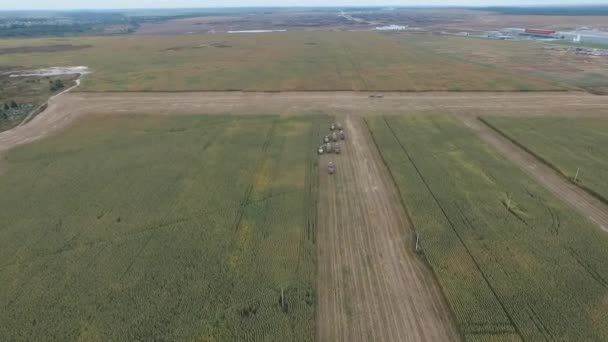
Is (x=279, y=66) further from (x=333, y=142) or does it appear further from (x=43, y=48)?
(x=43, y=48)

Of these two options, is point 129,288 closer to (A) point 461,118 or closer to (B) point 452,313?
(B) point 452,313

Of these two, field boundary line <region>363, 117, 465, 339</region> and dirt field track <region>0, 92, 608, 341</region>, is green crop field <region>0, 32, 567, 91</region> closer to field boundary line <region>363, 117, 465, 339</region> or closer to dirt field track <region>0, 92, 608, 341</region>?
dirt field track <region>0, 92, 608, 341</region>

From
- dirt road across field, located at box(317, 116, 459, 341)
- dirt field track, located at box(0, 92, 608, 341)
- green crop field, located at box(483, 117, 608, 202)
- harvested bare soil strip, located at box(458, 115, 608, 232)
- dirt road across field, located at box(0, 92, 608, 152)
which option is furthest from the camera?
dirt road across field, located at box(0, 92, 608, 152)

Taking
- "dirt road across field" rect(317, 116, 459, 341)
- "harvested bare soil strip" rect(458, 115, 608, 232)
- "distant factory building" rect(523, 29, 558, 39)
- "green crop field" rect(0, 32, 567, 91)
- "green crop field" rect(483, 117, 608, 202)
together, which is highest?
"distant factory building" rect(523, 29, 558, 39)

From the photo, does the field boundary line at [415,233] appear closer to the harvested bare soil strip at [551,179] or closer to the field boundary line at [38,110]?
the harvested bare soil strip at [551,179]

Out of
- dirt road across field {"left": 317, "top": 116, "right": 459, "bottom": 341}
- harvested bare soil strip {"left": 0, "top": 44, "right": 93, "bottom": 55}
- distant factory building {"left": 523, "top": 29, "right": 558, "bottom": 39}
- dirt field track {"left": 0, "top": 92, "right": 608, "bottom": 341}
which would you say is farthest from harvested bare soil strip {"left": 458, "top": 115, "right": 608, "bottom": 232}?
harvested bare soil strip {"left": 0, "top": 44, "right": 93, "bottom": 55}

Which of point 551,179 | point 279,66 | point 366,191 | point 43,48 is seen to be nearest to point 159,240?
point 366,191

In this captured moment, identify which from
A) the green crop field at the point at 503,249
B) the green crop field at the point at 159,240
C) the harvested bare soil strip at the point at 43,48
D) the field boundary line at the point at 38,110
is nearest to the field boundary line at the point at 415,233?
the green crop field at the point at 503,249
